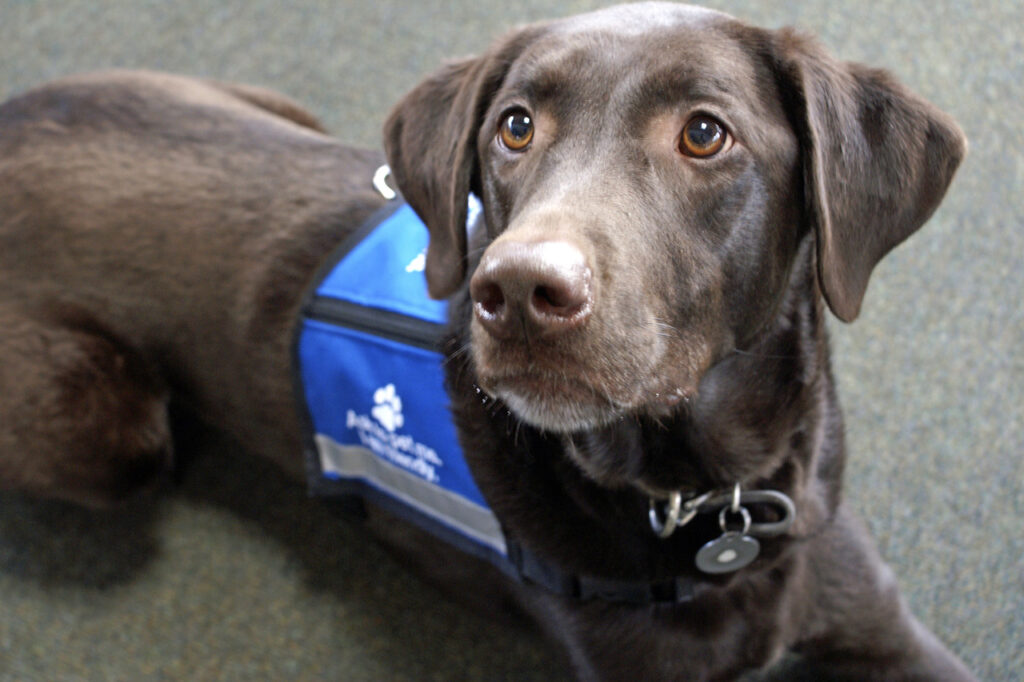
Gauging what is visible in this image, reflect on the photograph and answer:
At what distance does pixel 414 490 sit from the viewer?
1858mm

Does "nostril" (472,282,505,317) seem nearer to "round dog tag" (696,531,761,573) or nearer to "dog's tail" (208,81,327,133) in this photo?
"round dog tag" (696,531,761,573)

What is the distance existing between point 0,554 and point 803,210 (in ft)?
7.19

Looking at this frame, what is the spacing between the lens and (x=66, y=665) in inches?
86.9

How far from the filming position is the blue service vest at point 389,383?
1709 mm

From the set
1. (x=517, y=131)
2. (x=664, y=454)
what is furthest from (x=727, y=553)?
(x=517, y=131)

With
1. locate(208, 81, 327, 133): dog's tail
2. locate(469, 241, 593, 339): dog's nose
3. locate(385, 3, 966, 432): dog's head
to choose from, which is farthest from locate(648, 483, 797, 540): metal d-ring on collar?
locate(208, 81, 327, 133): dog's tail

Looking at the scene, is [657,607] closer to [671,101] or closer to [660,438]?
[660,438]

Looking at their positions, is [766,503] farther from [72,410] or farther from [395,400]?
[72,410]

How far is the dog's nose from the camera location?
106cm

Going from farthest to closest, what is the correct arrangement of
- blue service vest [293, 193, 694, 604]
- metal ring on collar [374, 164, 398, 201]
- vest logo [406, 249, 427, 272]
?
metal ring on collar [374, 164, 398, 201], vest logo [406, 249, 427, 272], blue service vest [293, 193, 694, 604]

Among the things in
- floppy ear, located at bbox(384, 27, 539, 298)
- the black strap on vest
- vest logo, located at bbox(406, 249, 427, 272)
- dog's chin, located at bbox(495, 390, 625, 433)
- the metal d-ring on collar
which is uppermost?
floppy ear, located at bbox(384, 27, 539, 298)

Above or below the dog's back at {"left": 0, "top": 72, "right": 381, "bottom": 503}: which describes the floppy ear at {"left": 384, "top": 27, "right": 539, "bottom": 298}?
above

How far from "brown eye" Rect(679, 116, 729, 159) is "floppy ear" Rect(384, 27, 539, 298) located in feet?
1.26

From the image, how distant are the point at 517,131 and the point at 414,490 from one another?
794 millimetres
